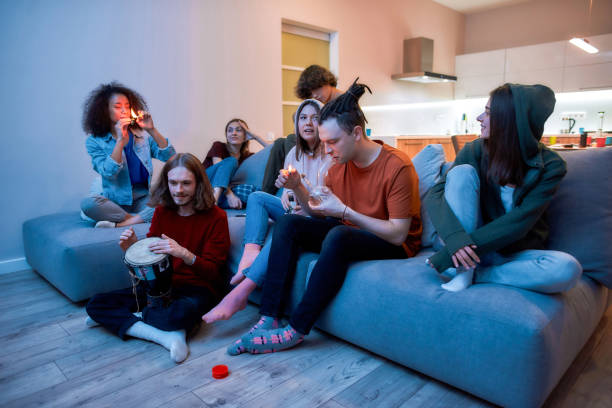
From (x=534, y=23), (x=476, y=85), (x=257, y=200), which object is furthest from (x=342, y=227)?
(x=534, y=23)

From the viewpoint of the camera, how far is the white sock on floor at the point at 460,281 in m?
1.44

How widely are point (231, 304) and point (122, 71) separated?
2538mm

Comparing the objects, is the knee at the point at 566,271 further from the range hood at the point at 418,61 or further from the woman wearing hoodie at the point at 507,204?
the range hood at the point at 418,61

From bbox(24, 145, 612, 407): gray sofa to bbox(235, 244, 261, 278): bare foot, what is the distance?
301 mm

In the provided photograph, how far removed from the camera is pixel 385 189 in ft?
5.58

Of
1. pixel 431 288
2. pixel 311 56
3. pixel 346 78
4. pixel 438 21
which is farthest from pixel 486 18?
pixel 431 288

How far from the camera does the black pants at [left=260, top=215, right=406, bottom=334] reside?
1.62m

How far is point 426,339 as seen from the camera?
55.9 inches

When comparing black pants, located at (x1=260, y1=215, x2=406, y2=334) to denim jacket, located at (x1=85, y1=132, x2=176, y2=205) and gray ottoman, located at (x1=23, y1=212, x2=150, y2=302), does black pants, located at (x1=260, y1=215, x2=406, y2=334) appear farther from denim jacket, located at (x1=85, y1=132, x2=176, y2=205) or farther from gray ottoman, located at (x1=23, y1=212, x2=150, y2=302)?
denim jacket, located at (x1=85, y1=132, x2=176, y2=205)

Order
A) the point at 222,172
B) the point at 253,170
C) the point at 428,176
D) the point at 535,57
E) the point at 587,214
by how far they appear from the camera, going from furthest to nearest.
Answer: the point at 535,57 < the point at 253,170 < the point at 222,172 < the point at 428,176 < the point at 587,214

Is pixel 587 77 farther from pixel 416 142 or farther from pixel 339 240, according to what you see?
pixel 339 240

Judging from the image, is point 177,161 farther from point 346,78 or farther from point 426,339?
point 346,78

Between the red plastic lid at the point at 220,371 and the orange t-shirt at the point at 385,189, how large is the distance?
0.85 m

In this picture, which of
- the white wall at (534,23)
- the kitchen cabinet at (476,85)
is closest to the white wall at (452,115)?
the kitchen cabinet at (476,85)
